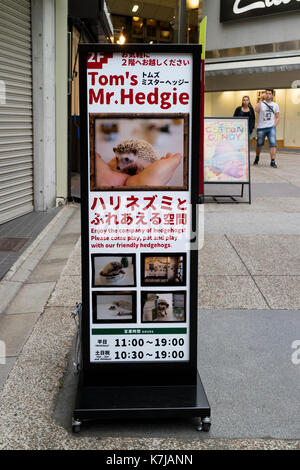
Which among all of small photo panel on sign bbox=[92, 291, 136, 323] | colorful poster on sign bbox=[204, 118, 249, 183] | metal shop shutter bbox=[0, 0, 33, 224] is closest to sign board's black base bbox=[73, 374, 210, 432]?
small photo panel on sign bbox=[92, 291, 136, 323]

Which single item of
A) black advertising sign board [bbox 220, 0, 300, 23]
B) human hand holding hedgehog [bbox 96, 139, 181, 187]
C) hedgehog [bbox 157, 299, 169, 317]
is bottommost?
hedgehog [bbox 157, 299, 169, 317]

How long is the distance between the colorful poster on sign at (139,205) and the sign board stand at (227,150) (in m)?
6.96

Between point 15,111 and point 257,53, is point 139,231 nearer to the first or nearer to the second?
point 15,111

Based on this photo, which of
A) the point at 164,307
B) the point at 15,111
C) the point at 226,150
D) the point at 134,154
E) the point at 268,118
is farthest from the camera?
the point at 268,118

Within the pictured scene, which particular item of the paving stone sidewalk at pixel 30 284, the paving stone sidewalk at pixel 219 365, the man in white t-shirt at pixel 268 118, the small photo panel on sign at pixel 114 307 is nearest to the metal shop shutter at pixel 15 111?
the paving stone sidewalk at pixel 30 284

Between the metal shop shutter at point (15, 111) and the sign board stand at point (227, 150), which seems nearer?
the metal shop shutter at point (15, 111)

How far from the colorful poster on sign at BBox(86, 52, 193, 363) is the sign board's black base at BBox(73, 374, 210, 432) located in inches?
6.9

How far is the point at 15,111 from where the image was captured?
8422 millimetres

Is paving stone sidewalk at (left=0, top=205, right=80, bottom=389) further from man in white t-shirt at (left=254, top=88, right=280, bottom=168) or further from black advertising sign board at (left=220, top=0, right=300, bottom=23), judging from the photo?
black advertising sign board at (left=220, top=0, right=300, bottom=23)

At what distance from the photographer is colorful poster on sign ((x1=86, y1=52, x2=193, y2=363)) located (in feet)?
9.84

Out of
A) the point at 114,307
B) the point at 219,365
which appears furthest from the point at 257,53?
the point at 114,307

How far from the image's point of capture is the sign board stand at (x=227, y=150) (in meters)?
10.0

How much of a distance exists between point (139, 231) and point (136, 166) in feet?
1.20

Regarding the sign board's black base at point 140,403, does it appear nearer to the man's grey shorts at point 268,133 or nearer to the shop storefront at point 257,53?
the man's grey shorts at point 268,133
